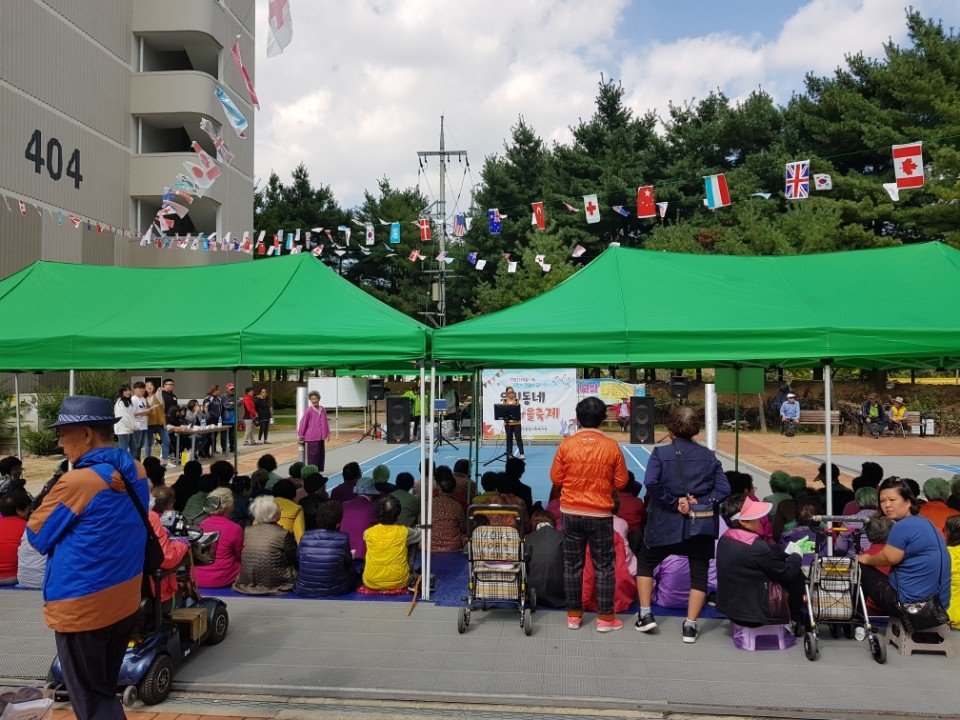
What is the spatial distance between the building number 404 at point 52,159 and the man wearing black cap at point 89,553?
61.7 feet

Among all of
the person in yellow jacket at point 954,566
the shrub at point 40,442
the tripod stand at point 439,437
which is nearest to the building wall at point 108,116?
the shrub at point 40,442

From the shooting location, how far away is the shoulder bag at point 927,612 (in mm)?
4793

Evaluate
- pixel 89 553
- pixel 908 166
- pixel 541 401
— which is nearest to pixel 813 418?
pixel 541 401

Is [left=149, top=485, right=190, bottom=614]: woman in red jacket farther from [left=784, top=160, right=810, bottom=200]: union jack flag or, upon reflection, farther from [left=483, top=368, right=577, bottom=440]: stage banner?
[left=483, top=368, right=577, bottom=440]: stage banner

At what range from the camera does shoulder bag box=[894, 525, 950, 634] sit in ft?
15.7

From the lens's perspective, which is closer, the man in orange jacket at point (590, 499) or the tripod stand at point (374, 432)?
the man in orange jacket at point (590, 499)

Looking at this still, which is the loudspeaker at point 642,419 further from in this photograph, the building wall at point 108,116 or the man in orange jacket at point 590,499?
the building wall at point 108,116

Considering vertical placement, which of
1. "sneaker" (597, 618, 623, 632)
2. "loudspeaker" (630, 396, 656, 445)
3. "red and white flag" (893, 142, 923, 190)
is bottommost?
"sneaker" (597, 618, 623, 632)

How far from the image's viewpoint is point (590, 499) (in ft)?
16.9

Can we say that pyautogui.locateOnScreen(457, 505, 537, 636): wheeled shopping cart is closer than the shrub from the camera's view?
Yes

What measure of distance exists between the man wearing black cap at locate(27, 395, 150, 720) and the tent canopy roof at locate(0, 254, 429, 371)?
10.5 ft

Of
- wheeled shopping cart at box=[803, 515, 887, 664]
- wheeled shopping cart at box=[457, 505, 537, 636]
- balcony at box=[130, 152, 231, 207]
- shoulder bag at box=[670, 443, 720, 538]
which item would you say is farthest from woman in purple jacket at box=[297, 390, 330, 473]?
balcony at box=[130, 152, 231, 207]

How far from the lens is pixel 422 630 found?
217 inches

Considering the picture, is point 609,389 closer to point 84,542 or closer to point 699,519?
point 699,519
